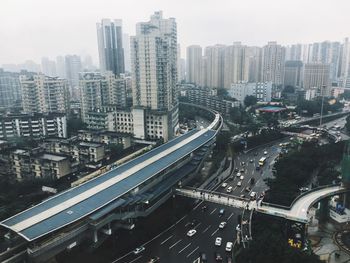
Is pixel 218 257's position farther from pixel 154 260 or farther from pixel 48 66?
pixel 48 66

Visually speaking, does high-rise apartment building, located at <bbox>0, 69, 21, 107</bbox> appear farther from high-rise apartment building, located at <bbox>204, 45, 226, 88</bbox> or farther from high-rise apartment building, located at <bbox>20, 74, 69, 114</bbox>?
high-rise apartment building, located at <bbox>204, 45, 226, 88</bbox>

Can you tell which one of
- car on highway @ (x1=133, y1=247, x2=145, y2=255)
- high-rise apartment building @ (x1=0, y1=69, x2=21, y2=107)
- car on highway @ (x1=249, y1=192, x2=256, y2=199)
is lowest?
car on highway @ (x1=133, y1=247, x2=145, y2=255)

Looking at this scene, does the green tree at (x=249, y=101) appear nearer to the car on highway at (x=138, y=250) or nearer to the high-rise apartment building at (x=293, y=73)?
the high-rise apartment building at (x=293, y=73)

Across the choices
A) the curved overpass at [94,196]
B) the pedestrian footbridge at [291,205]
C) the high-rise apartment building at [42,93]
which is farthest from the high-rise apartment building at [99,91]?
the pedestrian footbridge at [291,205]

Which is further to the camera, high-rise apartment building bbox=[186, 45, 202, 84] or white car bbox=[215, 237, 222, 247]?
high-rise apartment building bbox=[186, 45, 202, 84]

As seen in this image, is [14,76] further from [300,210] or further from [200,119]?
[300,210]

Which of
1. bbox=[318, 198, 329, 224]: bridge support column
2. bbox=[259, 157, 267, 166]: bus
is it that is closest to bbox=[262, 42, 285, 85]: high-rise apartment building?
bbox=[259, 157, 267, 166]: bus
